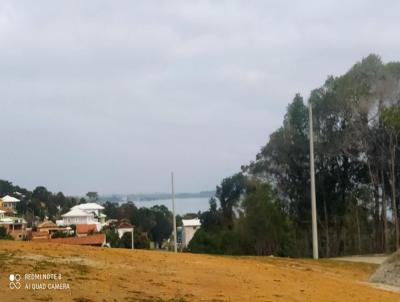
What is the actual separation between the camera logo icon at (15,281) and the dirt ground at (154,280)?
0.03 metres

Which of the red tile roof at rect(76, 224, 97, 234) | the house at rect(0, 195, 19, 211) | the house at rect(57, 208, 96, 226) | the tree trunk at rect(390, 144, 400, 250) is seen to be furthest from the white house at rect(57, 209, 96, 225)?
the tree trunk at rect(390, 144, 400, 250)

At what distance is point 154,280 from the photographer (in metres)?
11.9

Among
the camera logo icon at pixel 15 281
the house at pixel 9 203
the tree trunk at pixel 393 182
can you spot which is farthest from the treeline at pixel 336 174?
the house at pixel 9 203

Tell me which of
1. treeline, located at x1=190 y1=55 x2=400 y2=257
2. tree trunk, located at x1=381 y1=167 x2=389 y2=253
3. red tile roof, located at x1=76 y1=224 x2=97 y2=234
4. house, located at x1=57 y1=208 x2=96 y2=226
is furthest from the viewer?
house, located at x1=57 y1=208 x2=96 y2=226

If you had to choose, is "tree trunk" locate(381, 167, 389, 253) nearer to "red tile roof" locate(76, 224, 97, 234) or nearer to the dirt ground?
the dirt ground

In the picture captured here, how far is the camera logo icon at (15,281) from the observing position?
29.7 ft

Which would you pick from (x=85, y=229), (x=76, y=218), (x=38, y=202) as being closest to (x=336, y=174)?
(x=85, y=229)

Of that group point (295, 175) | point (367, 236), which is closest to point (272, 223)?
point (295, 175)

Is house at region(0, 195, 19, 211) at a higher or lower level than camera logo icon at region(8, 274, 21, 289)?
higher

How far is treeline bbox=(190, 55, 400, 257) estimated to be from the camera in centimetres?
3338

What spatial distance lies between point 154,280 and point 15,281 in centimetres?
334

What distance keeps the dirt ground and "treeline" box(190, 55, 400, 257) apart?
17.8 m

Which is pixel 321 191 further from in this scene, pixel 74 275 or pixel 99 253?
pixel 74 275

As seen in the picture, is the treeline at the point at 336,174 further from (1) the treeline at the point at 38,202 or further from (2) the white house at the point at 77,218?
(1) the treeline at the point at 38,202
